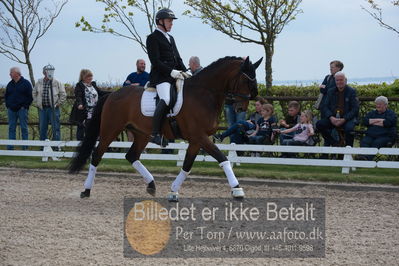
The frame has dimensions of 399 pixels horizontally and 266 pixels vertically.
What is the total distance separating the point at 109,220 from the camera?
7.60 metres

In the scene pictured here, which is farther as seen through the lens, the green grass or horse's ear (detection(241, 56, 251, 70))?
the green grass

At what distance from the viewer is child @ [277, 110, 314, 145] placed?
482 inches

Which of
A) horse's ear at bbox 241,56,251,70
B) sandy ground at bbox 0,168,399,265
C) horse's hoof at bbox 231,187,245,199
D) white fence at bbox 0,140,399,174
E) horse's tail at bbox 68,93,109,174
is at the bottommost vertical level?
sandy ground at bbox 0,168,399,265

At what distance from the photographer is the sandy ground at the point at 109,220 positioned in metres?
5.75

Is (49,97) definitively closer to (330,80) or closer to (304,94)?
(304,94)

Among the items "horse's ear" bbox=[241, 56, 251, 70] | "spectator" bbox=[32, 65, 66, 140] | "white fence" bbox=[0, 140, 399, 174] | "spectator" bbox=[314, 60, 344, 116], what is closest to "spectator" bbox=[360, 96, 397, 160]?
"white fence" bbox=[0, 140, 399, 174]

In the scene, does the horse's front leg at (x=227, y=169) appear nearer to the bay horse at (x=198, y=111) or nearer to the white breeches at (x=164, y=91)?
the bay horse at (x=198, y=111)

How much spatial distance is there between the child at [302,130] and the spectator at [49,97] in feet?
17.4

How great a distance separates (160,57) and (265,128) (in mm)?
4271

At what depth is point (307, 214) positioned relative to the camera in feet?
26.0

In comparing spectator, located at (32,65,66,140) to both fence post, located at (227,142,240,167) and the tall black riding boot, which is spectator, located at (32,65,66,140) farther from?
the tall black riding boot

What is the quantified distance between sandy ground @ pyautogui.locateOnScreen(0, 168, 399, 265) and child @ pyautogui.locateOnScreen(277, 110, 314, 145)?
5.90ft

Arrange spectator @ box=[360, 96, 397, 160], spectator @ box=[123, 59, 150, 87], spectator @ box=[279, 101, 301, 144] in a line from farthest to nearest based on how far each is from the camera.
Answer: spectator @ box=[123, 59, 150, 87] < spectator @ box=[279, 101, 301, 144] < spectator @ box=[360, 96, 397, 160]

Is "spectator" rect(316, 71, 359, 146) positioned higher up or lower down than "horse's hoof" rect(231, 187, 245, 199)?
higher up
